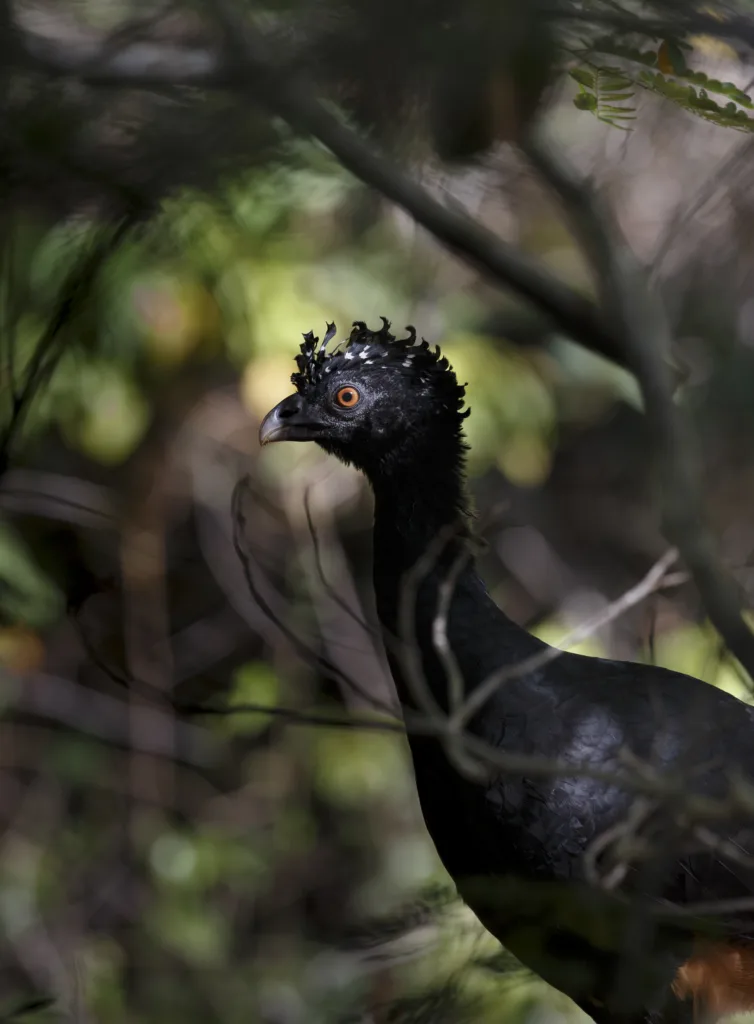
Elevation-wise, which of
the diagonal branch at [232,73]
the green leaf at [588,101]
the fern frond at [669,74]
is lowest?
the diagonal branch at [232,73]

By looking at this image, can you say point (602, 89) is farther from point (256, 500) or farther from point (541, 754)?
point (256, 500)

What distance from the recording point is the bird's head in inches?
82.4

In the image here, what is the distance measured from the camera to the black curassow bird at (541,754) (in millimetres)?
1401

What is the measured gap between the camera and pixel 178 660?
3977 millimetres

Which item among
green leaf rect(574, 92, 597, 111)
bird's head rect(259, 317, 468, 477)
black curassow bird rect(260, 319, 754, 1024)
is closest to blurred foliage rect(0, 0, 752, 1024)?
green leaf rect(574, 92, 597, 111)

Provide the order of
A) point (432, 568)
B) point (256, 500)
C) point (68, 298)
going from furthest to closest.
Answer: point (256, 500) < point (432, 568) < point (68, 298)

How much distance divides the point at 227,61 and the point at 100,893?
346 cm

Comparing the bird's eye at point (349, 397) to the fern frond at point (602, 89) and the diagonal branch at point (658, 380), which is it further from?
the fern frond at point (602, 89)

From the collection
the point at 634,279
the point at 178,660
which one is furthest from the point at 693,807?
the point at 178,660

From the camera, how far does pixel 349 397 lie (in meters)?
2.10

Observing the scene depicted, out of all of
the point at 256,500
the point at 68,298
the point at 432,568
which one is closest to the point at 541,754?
the point at 432,568

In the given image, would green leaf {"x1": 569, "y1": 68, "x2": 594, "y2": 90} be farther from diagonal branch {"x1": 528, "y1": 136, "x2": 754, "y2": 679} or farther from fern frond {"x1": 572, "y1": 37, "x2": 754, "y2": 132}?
diagonal branch {"x1": 528, "y1": 136, "x2": 754, "y2": 679}

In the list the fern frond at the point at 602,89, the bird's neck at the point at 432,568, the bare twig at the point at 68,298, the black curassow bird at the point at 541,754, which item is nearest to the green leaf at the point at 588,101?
the fern frond at the point at 602,89

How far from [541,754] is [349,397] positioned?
756 millimetres
